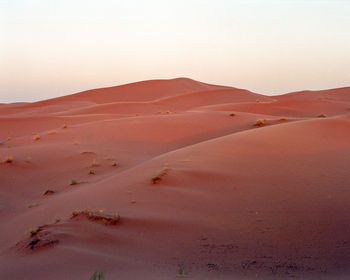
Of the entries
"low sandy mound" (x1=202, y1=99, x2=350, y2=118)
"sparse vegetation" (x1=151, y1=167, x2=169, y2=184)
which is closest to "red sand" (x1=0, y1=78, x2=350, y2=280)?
"sparse vegetation" (x1=151, y1=167, x2=169, y2=184)

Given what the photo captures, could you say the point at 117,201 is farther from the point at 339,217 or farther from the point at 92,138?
the point at 92,138

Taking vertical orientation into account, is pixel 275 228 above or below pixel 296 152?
below

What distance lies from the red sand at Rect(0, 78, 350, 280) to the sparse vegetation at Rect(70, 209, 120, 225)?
125 millimetres

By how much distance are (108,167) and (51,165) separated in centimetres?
207

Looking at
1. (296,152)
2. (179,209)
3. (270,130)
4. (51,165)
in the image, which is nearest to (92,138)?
(51,165)

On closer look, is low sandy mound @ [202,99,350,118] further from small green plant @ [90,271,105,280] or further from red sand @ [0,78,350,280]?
small green plant @ [90,271,105,280]

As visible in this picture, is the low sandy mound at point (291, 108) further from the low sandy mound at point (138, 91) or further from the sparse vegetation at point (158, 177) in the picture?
the low sandy mound at point (138, 91)

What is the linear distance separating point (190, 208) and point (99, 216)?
1.58m

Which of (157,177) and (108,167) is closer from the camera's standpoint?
(157,177)

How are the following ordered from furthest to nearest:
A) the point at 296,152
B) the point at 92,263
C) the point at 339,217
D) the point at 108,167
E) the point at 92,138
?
the point at 92,138 → the point at 108,167 → the point at 296,152 → the point at 339,217 → the point at 92,263

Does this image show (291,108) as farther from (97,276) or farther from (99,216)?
(97,276)

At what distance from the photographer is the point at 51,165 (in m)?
12.9

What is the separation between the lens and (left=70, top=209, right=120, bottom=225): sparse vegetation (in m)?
6.31

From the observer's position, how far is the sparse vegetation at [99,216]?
6.31 meters
